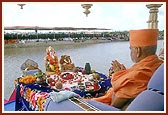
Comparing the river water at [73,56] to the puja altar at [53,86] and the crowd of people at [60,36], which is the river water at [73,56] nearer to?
the crowd of people at [60,36]

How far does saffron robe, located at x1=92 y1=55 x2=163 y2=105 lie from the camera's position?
133 centimetres

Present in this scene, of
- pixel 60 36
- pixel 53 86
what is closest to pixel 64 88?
pixel 53 86

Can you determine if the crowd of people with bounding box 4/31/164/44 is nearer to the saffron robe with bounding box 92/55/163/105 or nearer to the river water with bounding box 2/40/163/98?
the river water with bounding box 2/40/163/98

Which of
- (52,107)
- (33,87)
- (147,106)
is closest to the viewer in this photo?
(147,106)

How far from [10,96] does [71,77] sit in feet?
2.89

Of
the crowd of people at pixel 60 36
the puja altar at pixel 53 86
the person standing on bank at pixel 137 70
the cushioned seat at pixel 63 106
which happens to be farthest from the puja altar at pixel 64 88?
the crowd of people at pixel 60 36

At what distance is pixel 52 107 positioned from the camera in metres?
1.32

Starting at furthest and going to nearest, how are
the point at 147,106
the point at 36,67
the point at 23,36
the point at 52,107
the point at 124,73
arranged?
the point at 23,36, the point at 36,67, the point at 124,73, the point at 52,107, the point at 147,106

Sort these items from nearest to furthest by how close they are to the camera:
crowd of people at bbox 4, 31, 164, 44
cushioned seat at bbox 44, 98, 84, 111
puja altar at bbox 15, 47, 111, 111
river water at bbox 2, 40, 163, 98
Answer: cushioned seat at bbox 44, 98, 84, 111
puja altar at bbox 15, 47, 111, 111
river water at bbox 2, 40, 163, 98
crowd of people at bbox 4, 31, 164, 44

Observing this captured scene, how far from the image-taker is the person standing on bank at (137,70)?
1335 mm

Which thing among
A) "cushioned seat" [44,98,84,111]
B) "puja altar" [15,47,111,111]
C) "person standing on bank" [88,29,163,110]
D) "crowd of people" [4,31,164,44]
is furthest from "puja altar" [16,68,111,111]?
"crowd of people" [4,31,164,44]

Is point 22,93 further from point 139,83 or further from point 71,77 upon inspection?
point 139,83

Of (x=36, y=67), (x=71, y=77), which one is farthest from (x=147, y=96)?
(x=36, y=67)

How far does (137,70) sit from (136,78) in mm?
41
